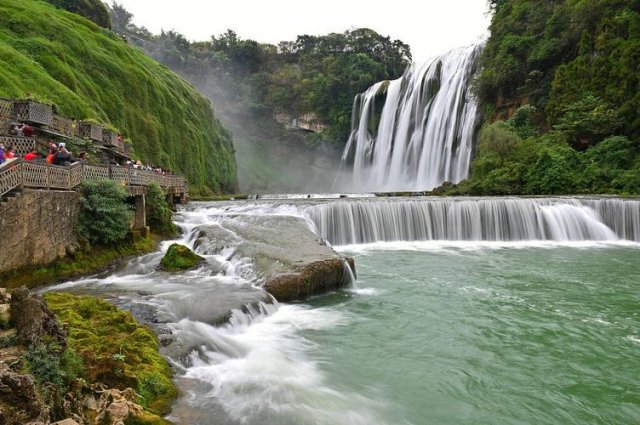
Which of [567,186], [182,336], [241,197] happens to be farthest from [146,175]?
[567,186]

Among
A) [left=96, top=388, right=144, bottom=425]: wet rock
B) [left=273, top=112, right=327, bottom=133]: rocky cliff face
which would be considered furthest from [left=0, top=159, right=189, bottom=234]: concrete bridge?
[left=273, top=112, right=327, bottom=133]: rocky cliff face

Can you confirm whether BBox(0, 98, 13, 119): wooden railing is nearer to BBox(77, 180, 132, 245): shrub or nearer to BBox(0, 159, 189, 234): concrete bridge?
BBox(0, 159, 189, 234): concrete bridge

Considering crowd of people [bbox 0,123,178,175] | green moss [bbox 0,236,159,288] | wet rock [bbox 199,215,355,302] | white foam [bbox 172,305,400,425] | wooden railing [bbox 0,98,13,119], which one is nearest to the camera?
white foam [bbox 172,305,400,425]

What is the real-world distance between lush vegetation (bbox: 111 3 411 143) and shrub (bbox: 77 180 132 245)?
55.7 meters

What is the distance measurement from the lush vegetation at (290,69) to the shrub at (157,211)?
5250 cm

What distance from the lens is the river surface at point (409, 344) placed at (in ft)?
17.9

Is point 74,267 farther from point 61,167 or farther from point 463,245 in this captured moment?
point 463,245

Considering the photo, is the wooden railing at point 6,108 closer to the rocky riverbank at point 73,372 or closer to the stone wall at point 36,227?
the stone wall at point 36,227

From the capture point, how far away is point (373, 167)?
185 ft

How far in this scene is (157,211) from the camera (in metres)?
15.9

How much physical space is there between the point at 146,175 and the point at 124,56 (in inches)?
935

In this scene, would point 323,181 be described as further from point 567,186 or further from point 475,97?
point 567,186

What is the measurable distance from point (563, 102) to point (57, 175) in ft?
122

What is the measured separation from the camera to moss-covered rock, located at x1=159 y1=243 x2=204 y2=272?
11.9m
